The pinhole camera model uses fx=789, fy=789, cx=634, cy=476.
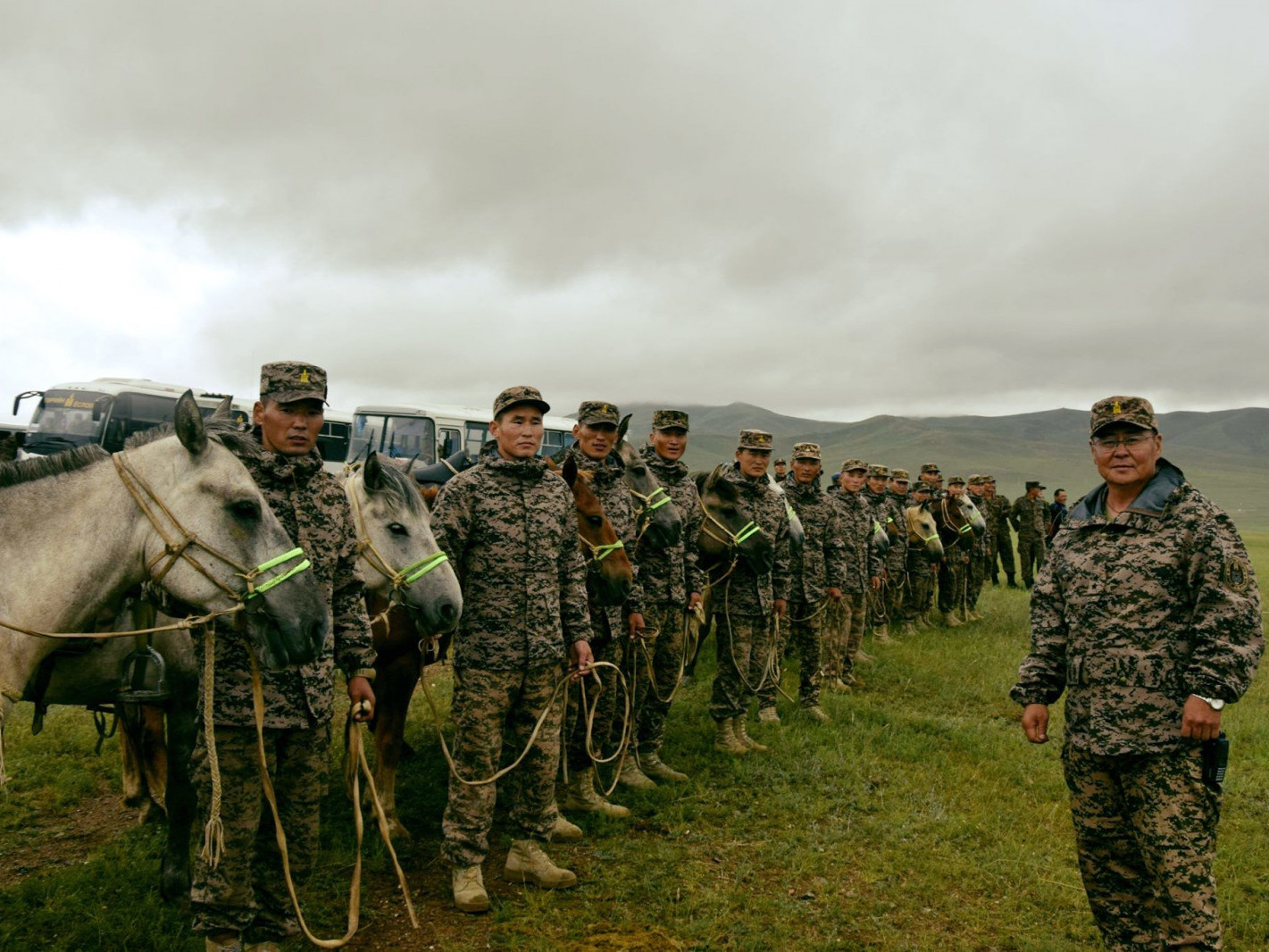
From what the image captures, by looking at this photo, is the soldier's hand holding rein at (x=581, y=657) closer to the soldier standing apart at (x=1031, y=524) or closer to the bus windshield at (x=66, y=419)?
the soldier standing apart at (x=1031, y=524)

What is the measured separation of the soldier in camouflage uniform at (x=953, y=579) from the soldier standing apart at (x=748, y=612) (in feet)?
27.9

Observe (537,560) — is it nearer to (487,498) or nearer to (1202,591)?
(487,498)

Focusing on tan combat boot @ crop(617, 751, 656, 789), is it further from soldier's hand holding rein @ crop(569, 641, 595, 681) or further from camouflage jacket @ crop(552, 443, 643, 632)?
soldier's hand holding rein @ crop(569, 641, 595, 681)

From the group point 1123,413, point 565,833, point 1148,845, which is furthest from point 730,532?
point 1148,845

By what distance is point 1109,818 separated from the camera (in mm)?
3369

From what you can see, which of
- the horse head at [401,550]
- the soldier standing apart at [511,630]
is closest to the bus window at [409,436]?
the horse head at [401,550]

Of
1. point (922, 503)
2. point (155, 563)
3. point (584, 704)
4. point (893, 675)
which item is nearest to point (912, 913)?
point (584, 704)

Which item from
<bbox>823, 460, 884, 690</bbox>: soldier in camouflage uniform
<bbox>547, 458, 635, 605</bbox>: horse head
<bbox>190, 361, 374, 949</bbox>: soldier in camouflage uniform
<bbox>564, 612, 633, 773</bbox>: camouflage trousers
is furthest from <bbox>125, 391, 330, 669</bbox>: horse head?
<bbox>823, 460, 884, 690</bbox>: soldier in camouflage uniform

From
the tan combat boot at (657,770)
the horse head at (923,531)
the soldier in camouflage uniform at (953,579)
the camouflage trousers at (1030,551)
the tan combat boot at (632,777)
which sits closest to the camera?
the tan combat boot at (632,777)

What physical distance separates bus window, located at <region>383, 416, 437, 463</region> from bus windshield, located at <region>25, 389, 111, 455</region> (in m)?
6.65

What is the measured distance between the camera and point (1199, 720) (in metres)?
3.05

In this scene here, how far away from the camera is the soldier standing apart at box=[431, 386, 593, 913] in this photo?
14.3 feet

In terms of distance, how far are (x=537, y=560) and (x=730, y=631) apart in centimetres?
325

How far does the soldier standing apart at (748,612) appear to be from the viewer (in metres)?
7.19
